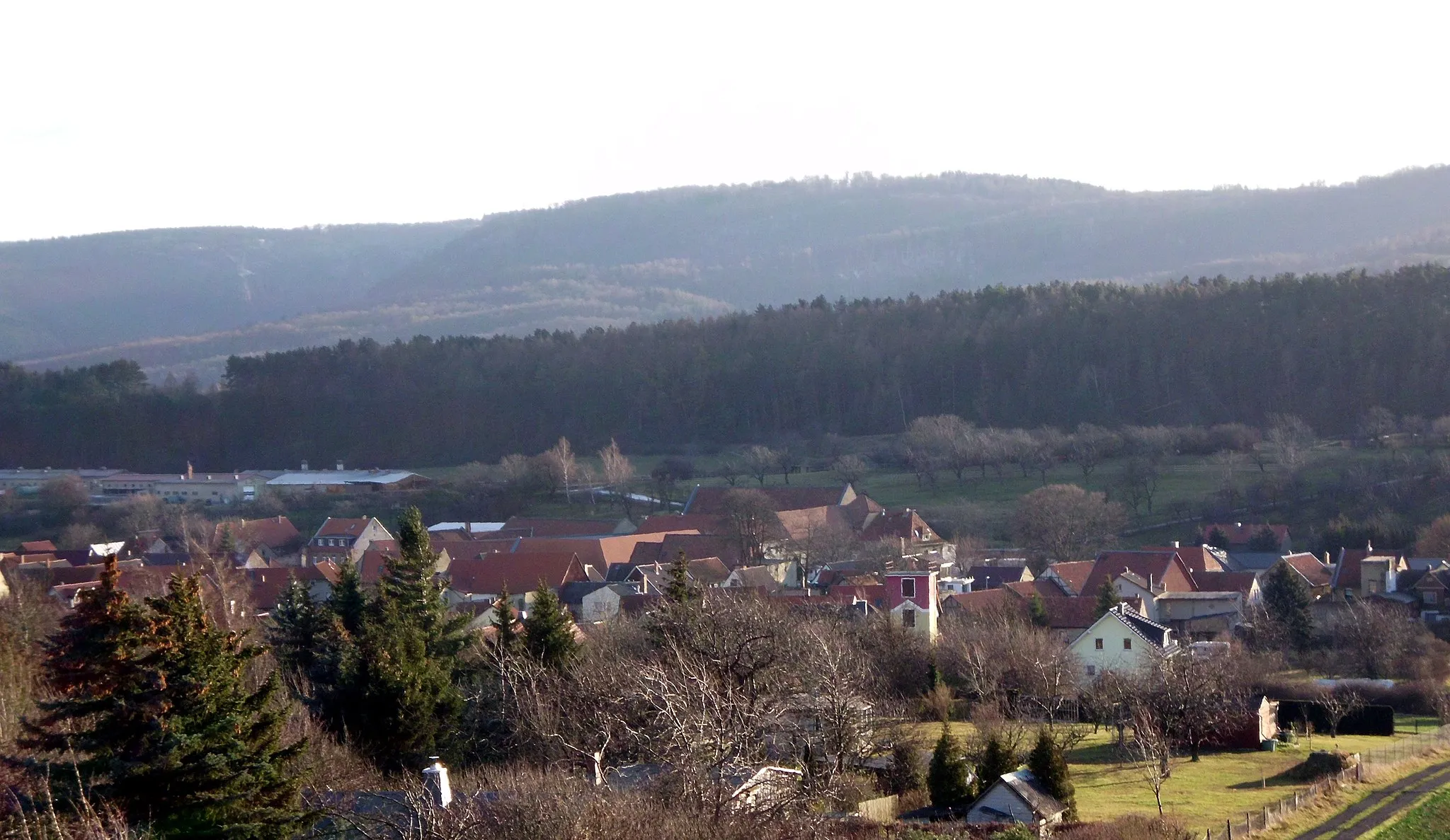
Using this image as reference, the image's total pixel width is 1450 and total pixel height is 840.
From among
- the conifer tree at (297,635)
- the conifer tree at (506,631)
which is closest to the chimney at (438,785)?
the conifer tree at (506,631)

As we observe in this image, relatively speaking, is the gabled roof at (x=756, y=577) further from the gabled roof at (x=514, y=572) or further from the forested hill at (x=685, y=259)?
the forested hill at (x=685, y=259)

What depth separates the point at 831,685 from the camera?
15.6 m

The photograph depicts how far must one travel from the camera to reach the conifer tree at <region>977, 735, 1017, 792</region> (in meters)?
17.6

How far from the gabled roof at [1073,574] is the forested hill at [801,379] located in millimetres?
28285

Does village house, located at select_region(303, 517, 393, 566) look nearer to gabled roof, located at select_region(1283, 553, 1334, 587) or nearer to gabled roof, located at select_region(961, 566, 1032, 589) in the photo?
gabled roof, located at select_region(961, 566, 1032, 589)

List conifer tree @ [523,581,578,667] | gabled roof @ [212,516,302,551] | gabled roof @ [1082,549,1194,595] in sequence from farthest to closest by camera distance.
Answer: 1. gabled roof @ [212,516,302,551]
2. gabled roof @ [1082,549,1194,595]
3. conifer tree @ [523,581,578,667]

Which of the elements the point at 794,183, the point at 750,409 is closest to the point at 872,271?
the point at 794,183

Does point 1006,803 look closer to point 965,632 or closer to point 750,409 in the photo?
point 965,632

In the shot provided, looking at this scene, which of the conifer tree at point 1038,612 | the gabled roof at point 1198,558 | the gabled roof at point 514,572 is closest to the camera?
the conifer tree at point 1038,612

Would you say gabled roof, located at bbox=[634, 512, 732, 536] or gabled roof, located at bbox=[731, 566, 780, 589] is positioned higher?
gabled roof, located at bbox=[731, 566, 780, 589]

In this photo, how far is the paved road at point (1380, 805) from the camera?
18.1m

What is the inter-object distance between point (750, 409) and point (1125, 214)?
89421mm

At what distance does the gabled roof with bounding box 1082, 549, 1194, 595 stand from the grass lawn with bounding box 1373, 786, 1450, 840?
15.6 meters

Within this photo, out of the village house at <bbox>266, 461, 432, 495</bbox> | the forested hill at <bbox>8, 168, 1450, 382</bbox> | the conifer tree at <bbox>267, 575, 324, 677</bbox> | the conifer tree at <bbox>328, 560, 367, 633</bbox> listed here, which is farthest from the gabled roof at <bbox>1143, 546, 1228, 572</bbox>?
the forested hill at <bbox>8, 168, 1450, 382</bbox>
